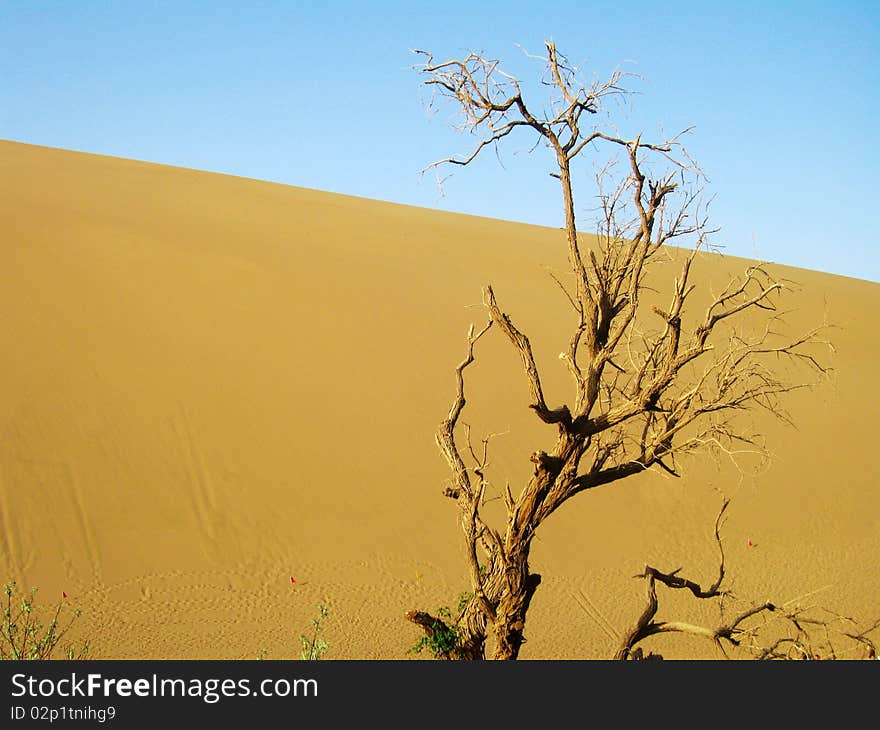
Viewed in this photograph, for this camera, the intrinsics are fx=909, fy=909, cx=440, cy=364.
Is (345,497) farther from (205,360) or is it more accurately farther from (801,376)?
(801,376)

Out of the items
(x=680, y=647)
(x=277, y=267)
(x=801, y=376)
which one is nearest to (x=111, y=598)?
(x=680, y=647)

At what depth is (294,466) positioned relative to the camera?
1234cm

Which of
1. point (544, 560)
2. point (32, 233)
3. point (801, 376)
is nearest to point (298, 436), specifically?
point (544, 560)

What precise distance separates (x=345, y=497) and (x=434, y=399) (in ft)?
10.4

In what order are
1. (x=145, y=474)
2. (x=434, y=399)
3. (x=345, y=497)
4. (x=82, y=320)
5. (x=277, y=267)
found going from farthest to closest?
(x=277, y=267)
(x=434, y=399)
(x=82, y=320)
(x=345, y=497)
(x=145, y=474)

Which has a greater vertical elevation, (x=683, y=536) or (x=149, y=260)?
(x=149, y=260)

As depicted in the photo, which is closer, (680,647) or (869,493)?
(680,647)

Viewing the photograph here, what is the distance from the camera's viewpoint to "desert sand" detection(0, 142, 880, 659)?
32.4 ft

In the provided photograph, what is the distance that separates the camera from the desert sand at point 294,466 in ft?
32.4

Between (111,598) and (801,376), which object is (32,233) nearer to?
(111,598)

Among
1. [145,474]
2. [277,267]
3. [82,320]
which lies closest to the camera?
[145,474]

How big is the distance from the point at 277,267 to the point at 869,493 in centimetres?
1176

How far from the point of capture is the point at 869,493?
15.2 meters

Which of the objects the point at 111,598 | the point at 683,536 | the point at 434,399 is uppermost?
the point at 434,399
